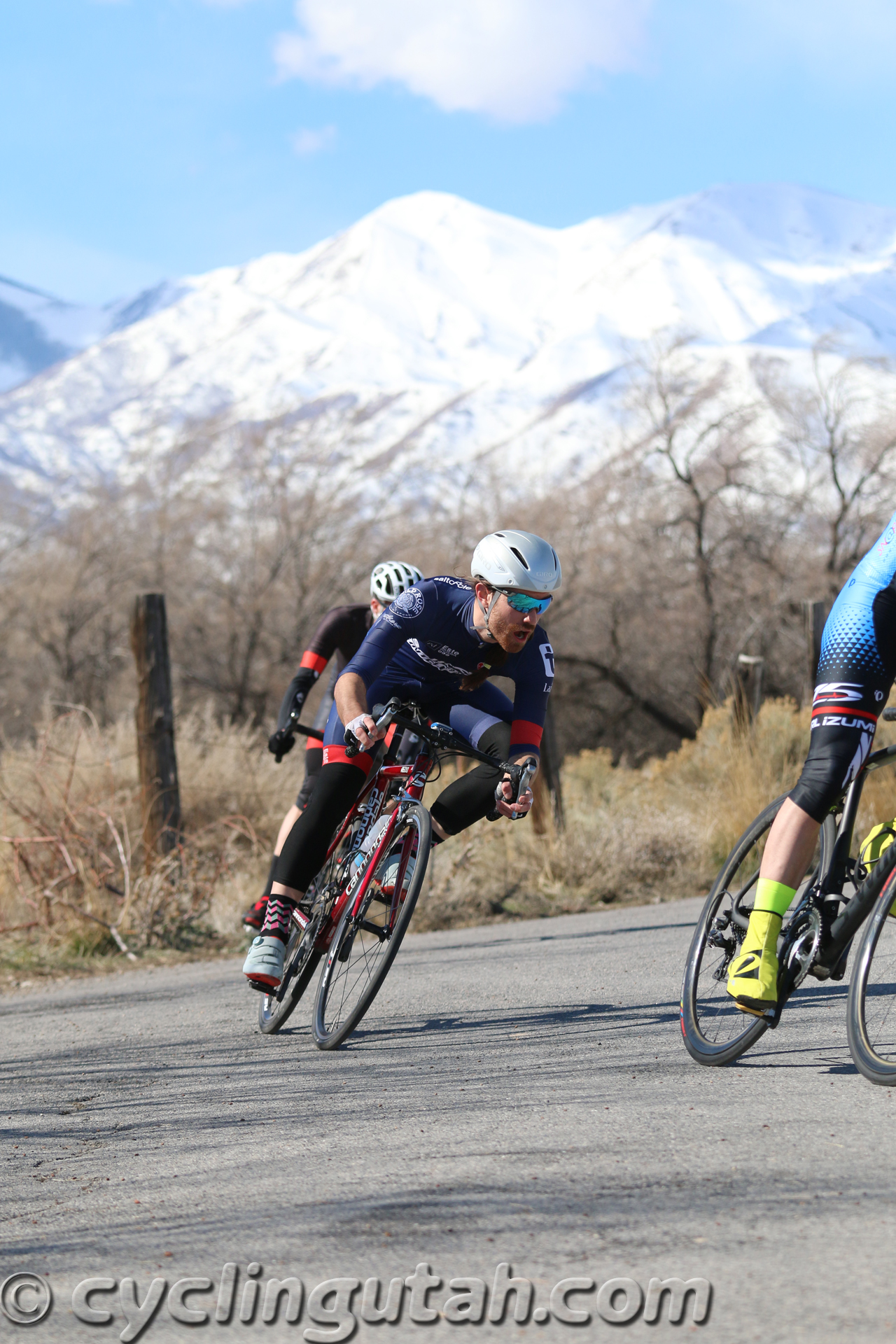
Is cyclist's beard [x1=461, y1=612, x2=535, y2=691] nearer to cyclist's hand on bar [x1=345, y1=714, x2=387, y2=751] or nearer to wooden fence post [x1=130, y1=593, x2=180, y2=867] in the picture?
cyclist's hand on bar [x1=345, y1=714, x2=387, y2=751]

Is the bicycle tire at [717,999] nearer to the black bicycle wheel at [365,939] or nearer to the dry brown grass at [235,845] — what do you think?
the black bicycle wheel at [365,939]

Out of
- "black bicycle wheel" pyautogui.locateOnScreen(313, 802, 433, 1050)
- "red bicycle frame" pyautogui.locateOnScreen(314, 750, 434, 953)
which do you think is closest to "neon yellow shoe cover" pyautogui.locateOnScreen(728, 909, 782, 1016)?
"black bicycle wheel" pyautogui.locateOnScreen(313, 802, 433, 1050)

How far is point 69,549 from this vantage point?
93.0 feet

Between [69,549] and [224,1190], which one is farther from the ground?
[69,549]

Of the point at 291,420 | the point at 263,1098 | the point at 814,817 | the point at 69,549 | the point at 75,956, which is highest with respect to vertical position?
the point at 291,420

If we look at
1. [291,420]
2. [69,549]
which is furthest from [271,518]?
[291,420]

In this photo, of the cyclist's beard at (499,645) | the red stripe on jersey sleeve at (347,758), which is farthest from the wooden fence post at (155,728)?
the cyclist's beard at (499,645)

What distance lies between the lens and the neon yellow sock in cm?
390

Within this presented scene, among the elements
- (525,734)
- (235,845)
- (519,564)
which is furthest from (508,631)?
(235,845)

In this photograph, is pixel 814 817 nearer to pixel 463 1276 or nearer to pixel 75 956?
pixel 463 1276

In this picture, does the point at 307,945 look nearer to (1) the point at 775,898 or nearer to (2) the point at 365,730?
(2) the point at 365,730

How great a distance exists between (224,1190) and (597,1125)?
986 millimetres

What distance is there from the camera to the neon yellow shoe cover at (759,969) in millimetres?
3842
